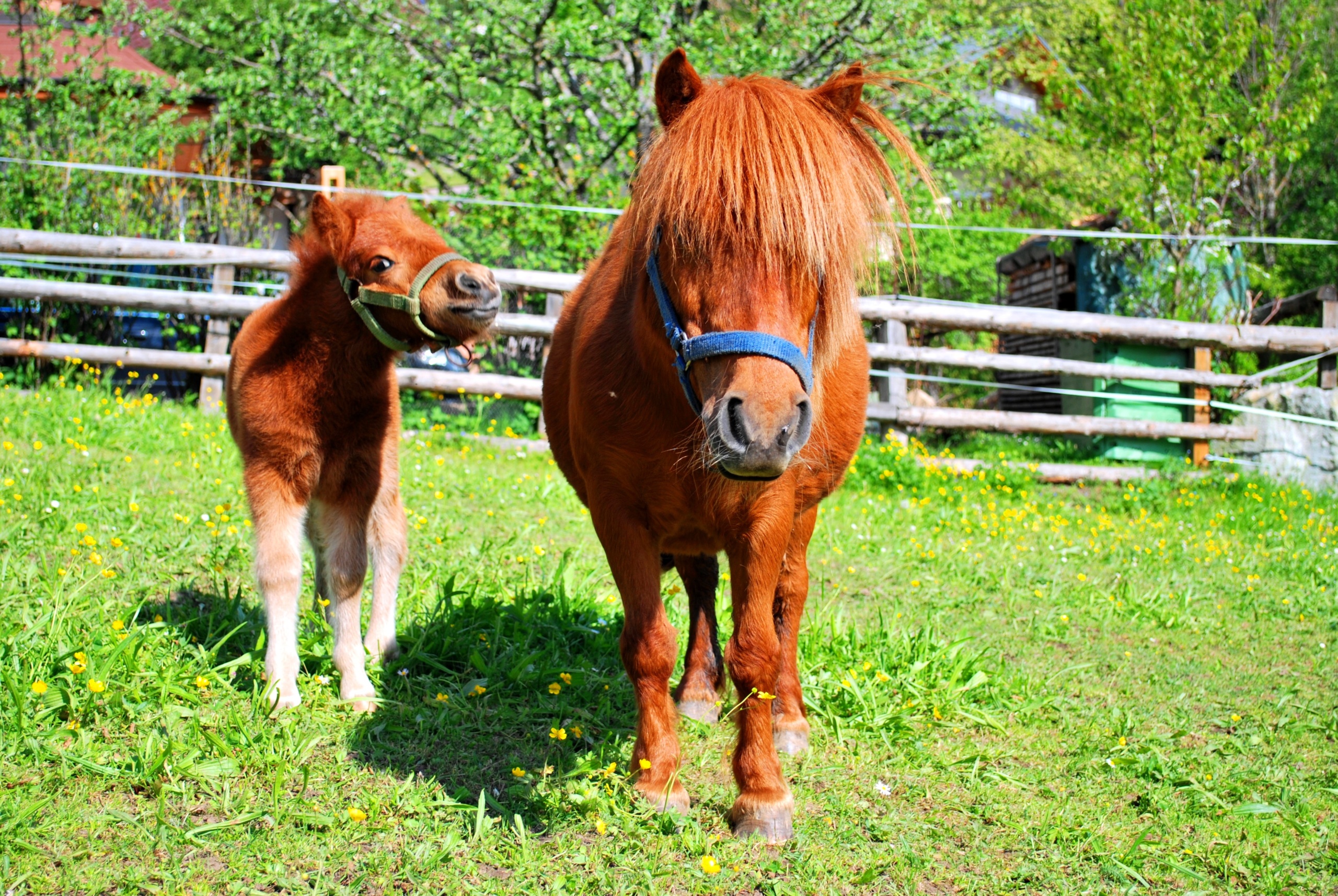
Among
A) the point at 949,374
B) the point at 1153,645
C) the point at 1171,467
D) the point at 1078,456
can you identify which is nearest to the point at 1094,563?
the point at 1153,645

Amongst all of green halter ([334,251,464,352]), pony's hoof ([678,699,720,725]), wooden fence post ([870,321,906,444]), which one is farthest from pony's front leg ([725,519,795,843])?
wooden fence post ([870,321,906,444])

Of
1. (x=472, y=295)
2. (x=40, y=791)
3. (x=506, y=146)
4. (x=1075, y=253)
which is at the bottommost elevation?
(x=40, y=791)

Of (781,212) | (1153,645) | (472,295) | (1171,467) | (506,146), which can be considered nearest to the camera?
(781,212)

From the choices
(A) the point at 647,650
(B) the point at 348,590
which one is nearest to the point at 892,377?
(B) the point at 348,590

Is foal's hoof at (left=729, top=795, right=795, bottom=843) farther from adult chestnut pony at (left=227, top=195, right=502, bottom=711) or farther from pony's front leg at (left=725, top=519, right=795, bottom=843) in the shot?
adult chestnut pony at (left=227, top=195, right=502, bottom=711)

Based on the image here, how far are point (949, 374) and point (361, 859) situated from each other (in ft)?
50.4

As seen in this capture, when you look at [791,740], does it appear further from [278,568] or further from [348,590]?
[278,568]

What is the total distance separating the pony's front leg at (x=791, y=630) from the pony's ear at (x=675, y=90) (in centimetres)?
156

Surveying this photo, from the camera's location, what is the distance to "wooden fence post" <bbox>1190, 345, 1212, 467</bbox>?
9.73 metres

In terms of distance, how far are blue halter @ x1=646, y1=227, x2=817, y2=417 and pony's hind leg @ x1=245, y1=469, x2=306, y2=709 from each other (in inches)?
69.3

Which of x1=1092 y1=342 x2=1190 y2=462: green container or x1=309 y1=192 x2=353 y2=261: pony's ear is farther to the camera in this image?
x1=1092 y1=342 x2=1190 y2=462: green container

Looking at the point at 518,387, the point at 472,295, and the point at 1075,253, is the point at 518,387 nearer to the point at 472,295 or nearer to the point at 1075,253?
the point at 472,295

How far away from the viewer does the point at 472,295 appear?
3.62 meters

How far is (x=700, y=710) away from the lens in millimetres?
3904
